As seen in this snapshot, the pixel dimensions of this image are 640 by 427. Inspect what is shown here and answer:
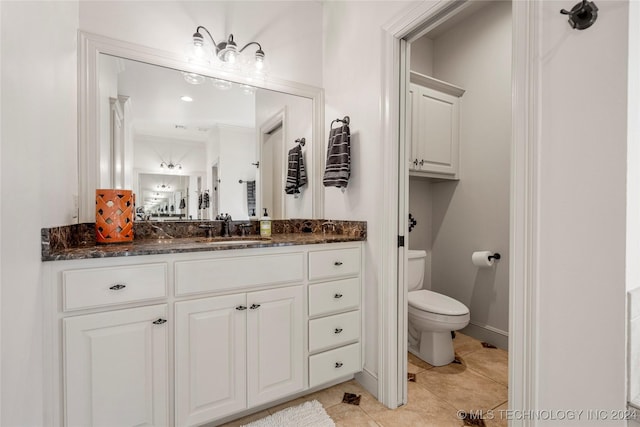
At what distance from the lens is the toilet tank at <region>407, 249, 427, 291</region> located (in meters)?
2.36

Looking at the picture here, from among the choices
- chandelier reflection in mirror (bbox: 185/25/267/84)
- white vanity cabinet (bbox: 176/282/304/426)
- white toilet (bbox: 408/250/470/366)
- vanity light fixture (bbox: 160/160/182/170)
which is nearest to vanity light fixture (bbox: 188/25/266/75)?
chandelier reflection in mirror (bbox: 185/25/267/84)

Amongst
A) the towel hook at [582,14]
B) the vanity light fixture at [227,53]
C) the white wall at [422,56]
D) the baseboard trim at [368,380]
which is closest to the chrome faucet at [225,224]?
the vanity light fixture at [227,53]

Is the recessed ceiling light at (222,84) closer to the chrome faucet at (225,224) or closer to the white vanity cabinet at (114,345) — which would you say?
the chrome faucet at (225,224)

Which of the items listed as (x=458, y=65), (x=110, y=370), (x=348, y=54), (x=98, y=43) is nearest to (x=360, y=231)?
(x=348, y=54)

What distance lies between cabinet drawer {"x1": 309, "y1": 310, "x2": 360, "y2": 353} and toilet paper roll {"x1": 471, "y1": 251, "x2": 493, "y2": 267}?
46.3 inches

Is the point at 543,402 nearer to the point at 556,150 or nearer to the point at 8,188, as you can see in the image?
the point at 556,150

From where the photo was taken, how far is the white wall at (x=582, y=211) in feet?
2.79

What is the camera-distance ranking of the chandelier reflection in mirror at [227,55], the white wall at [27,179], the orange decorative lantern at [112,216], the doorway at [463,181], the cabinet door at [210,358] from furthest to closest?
the doorway at [463,181] < the chandelier reflection in mirror at [227,55] < the orange decorative lantern at [112,216] < the cabinet door at [210,358] < the white wall at [27,179]

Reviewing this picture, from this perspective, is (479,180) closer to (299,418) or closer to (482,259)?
(482,259)

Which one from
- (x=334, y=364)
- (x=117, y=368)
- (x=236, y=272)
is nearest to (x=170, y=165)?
(x=236, y=272)

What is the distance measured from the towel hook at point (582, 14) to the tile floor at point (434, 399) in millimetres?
1791

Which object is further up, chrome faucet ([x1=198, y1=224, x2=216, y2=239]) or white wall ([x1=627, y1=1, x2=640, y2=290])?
white wall ([x1=627, y1=1, x2=640, y2=290])

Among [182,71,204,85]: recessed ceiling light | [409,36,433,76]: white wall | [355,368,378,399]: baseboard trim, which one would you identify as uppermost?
[409,36,433,76]: white wall

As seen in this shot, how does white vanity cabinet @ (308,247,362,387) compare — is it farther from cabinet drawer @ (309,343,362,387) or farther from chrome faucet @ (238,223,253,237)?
chrome faucet @ (238,223,253,237)
